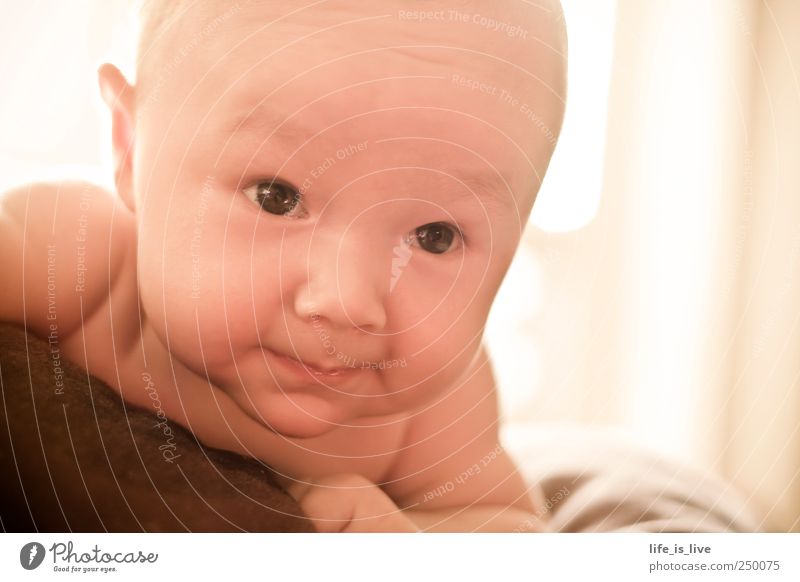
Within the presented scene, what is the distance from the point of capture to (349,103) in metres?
0.52

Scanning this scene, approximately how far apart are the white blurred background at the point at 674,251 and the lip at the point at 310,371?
0.36 feet

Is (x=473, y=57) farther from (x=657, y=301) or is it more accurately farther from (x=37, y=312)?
(x=37, y=312)

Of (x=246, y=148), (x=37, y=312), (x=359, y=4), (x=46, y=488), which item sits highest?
(x=359, y=4)

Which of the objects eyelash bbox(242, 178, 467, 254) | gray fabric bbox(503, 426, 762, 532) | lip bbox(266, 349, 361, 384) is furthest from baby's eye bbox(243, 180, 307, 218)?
gray fabric bbox(503, 426, 762, 532)

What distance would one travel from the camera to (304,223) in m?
0.53

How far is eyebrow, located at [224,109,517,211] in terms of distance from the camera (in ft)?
1.67

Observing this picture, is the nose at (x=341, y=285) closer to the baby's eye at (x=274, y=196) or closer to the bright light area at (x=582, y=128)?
the baby's eye at (x=274, y=196)

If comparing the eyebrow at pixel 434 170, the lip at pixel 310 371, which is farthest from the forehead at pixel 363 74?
the lip at pixel 310 371

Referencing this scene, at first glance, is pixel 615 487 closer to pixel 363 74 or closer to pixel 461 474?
pixel 461 474

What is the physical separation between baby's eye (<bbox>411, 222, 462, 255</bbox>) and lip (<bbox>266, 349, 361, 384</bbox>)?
0.34ft

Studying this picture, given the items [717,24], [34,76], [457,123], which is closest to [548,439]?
[457,123]

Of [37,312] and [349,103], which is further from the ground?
[349,103]

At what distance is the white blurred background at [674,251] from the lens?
1.90 ft

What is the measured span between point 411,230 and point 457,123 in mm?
81
